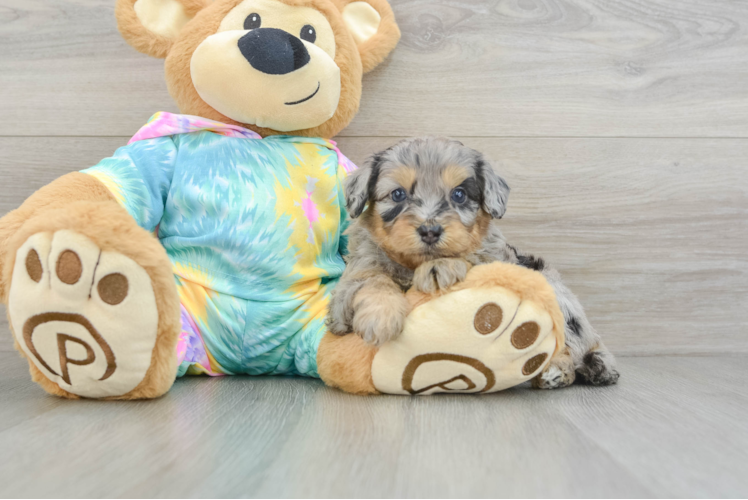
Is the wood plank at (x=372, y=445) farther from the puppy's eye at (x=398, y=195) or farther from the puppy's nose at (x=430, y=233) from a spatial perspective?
the puppy's eye at (x=398, y=195)

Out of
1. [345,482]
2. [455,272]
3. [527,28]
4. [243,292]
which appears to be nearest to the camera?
[345,482]

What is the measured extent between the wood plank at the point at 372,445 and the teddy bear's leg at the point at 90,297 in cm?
11

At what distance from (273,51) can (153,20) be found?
52 cm

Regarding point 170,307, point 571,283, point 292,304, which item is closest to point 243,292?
point 292,304

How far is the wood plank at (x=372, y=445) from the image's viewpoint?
2.97 ft

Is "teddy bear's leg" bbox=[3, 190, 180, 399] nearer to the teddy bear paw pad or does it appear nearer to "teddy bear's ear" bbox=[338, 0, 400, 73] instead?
the teddy bear paw pad

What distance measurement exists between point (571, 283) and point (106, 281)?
167 cm

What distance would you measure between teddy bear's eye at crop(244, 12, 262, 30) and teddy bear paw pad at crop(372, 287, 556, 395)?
3.24 ft

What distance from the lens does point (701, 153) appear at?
2.21m

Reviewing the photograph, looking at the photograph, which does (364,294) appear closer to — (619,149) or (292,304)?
(292,304)

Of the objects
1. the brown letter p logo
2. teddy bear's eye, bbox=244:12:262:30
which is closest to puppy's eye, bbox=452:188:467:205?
teddy bear's eye, bbox=244:12:262:30

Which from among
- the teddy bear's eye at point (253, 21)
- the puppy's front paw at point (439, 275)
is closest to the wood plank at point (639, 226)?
the teddy bear's eye at point (253, 21)

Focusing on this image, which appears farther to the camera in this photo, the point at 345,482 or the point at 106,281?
the point at 106,281

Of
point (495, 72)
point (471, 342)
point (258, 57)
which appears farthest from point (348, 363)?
point (495, 72)
